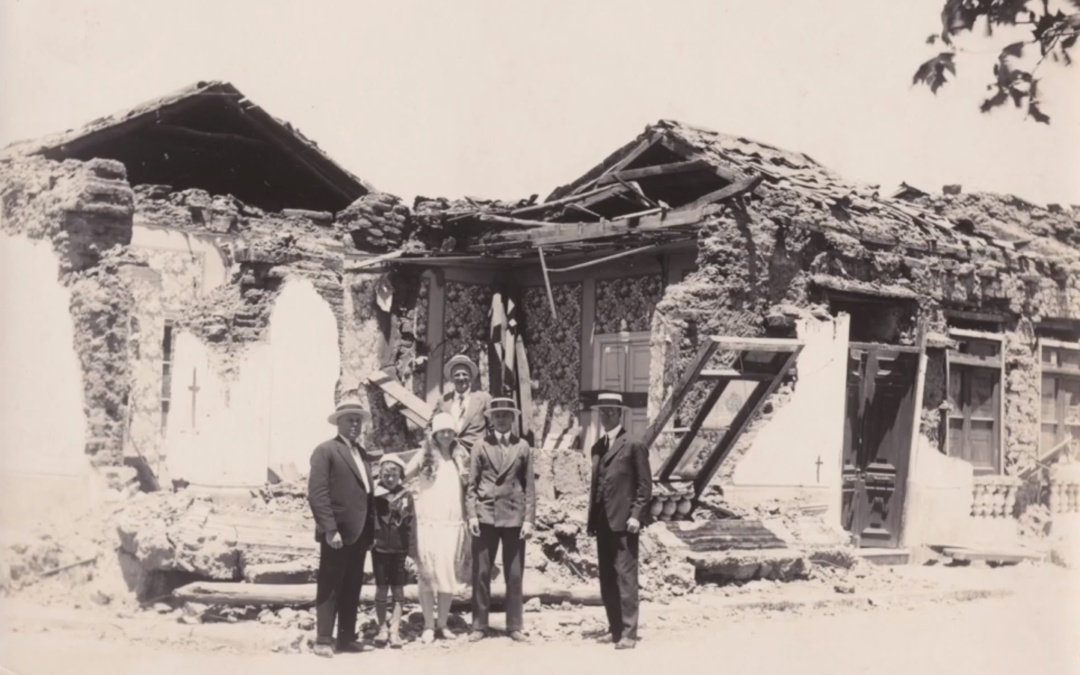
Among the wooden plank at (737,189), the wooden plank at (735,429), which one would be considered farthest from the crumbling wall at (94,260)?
the wooden plank at (737,189)

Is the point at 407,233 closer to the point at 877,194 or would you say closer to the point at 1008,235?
the point at 877,194

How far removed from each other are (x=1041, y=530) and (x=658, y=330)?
537 cm

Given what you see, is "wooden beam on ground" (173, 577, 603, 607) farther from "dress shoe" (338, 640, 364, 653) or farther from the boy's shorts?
"dress shoe" (338, 640, 364, 653)

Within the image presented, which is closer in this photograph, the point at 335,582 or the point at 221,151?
the point at 335,582

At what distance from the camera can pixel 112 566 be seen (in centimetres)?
1091

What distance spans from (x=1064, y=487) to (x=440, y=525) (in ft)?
27.2

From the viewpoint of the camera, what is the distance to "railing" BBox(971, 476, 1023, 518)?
44.3ft

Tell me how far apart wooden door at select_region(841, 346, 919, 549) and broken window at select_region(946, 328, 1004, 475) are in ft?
2.60

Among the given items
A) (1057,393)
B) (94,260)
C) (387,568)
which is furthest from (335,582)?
(1057,393)

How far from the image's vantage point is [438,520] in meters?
8.87

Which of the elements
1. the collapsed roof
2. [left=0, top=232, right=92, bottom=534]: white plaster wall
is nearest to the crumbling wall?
[left=0, top=232, right=92, bottom=534]: white plaster wall

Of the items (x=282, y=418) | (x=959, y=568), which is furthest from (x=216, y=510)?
Answer: (x=959, y=568)

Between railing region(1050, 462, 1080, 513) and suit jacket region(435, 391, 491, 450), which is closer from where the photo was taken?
suit jacket region(435, 391, 491, 450)

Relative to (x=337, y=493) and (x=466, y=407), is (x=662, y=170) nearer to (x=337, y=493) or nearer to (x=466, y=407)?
(x=466, y=407)
